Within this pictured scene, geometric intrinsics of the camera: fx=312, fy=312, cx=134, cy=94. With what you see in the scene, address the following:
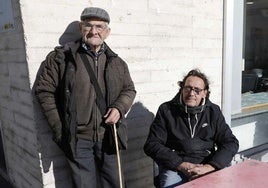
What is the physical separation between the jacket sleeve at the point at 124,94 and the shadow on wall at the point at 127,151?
1.72 ft

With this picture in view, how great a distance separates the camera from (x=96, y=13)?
2252mm

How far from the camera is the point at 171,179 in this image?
2436 millimetres

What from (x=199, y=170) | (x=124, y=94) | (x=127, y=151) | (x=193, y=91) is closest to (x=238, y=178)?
(x=199, y=170)

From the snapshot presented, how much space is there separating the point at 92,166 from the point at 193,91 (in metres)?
0.99

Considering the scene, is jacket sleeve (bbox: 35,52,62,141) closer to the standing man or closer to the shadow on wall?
the standing man

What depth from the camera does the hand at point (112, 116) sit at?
7.53 feet

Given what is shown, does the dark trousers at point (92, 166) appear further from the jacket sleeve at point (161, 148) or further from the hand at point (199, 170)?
the hand at point (199, 170)

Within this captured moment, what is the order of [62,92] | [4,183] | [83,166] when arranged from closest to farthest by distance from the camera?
1. [62,92]
2. [83,166]
3. [4,183]

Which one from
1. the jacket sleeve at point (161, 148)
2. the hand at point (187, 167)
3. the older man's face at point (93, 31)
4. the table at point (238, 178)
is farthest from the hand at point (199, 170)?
the older man's face at point (93, 31)

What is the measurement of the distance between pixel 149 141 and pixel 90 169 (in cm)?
52

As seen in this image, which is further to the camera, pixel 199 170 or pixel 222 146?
pixel 222 146

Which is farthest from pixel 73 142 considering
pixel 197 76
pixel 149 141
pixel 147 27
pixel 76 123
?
pixel 147 27

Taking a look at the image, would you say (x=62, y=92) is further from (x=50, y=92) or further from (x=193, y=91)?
(x=193, y=91)

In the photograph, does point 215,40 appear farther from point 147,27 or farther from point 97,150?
point 97,150
